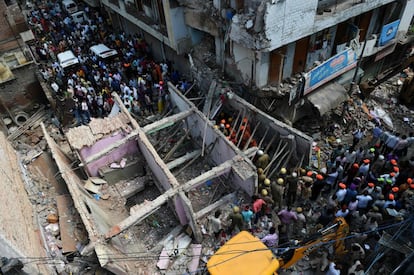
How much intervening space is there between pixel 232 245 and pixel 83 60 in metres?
13.2

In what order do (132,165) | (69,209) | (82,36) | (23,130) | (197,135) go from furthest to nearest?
1. (82,36)
2. (23,130)
3. (197,135)
4. (132,165)
5. (69,209)

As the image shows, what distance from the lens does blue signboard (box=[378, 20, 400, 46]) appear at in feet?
40.6

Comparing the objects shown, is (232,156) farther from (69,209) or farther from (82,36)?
(82,36)

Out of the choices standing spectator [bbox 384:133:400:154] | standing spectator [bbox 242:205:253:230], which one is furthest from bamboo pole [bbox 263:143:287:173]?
standing spectator [bbox 384:133:400:154]

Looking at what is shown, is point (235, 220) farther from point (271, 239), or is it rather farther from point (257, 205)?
point (271, 239)

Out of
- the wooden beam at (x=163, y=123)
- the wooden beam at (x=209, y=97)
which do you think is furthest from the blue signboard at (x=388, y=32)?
the wooden beam at (x=163, y=123)

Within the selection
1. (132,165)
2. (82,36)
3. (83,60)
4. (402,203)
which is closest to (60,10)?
(82,36)

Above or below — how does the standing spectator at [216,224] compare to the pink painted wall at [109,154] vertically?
below

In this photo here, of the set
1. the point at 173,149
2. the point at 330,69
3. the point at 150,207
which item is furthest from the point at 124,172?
the point at 330,69

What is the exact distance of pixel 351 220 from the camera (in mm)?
8102

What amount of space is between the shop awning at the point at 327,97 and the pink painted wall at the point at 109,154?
694 cm

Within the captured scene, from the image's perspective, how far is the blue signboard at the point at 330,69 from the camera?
36.3ft

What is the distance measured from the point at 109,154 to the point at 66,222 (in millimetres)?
2626

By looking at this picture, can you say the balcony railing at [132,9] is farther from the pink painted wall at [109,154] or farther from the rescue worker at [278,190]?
the rescue worker at [278,190]
